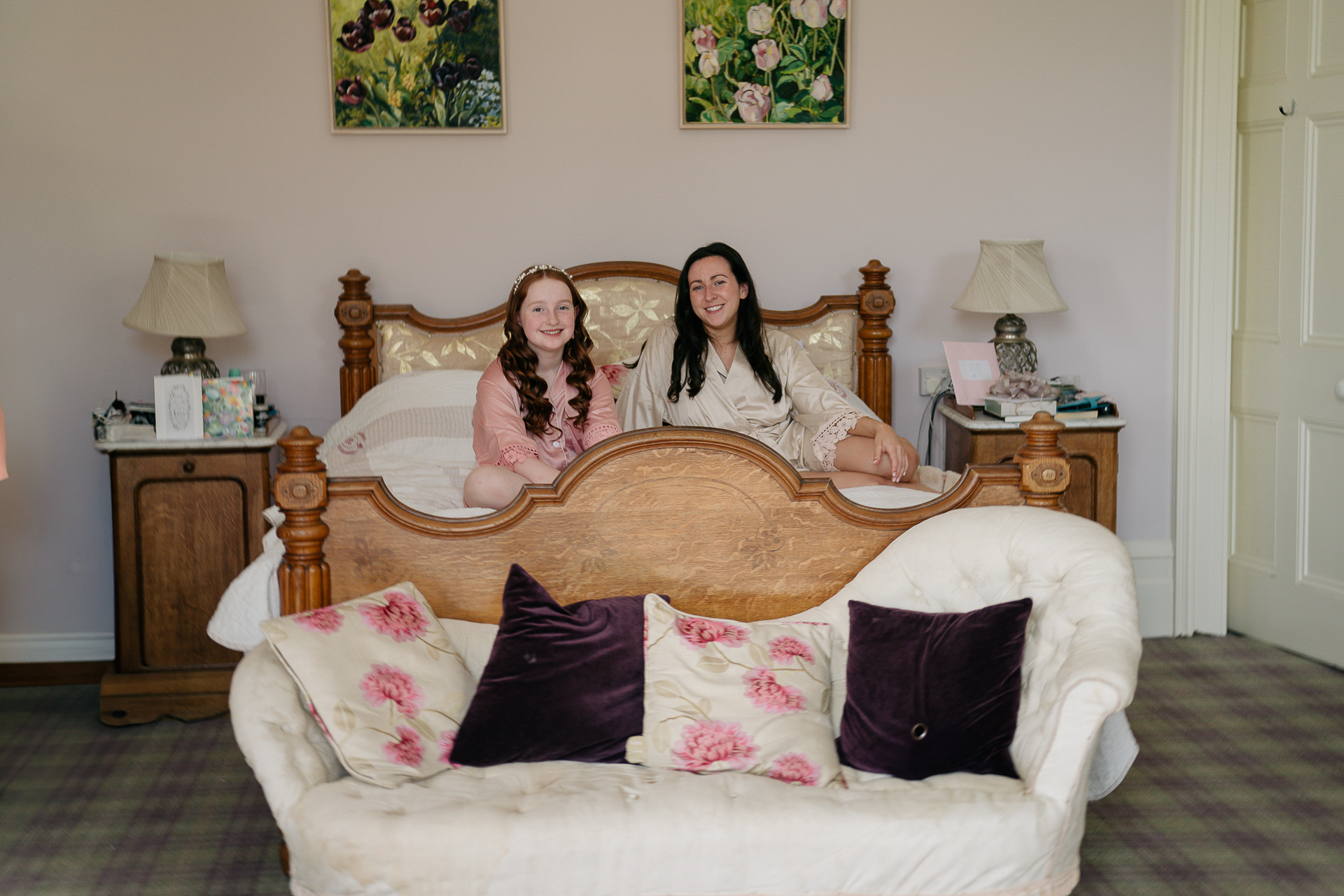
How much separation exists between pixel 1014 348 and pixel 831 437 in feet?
2.81

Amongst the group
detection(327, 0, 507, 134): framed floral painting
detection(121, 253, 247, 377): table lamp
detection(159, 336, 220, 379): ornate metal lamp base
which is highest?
detection(327, 0, 507, 134): framed floral painting

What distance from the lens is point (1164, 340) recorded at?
370 centimetres

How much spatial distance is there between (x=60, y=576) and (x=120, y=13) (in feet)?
5.57

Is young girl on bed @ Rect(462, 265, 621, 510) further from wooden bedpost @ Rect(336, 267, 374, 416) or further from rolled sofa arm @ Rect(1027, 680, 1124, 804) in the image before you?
rolled sofa arm @ Rect(1027, 680, 1124, 804)

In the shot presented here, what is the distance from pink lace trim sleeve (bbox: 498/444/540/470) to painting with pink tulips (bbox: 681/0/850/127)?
1.41m

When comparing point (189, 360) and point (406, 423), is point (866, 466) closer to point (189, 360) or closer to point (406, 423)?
point (406, 423)

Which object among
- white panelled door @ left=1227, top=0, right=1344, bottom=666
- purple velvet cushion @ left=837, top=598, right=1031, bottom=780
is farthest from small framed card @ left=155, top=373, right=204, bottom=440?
white panelled door @ left=1227, top=0, right=1344, bottom=666

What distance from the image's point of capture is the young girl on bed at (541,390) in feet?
8.67

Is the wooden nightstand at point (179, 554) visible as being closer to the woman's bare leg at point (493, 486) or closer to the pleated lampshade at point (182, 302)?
the pleated lampshade at point (182, 302)

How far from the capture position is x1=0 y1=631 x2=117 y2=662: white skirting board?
3.40 metres

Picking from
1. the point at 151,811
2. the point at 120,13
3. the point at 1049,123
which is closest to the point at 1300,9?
the point at 1049,123

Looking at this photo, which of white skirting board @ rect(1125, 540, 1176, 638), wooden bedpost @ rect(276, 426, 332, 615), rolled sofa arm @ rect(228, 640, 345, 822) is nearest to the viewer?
rolled sofa arm @ rect(228, 640, 345, 822)

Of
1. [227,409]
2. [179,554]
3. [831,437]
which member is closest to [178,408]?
[227,409]

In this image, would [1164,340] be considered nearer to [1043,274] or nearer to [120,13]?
[1043,274]
